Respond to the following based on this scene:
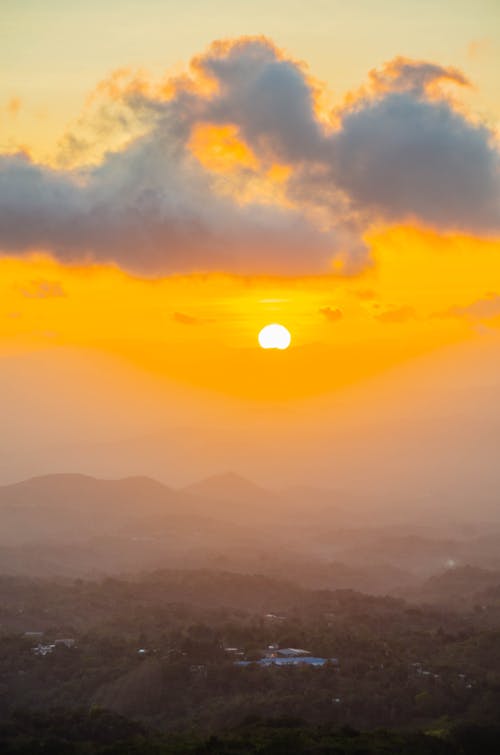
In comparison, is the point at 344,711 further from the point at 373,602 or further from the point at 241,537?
the point at 241,537

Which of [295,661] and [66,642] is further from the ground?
[66,642]

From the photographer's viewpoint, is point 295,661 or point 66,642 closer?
point 295,661

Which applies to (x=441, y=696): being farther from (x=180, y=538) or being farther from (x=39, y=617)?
(x=180, y=538)

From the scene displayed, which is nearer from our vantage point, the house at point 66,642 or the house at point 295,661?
the house at point 295,661

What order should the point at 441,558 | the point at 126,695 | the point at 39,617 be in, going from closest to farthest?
the point at 126,695, the point at 39,617, the point at 441,558

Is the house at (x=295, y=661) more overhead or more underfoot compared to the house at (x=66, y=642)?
more underfoot

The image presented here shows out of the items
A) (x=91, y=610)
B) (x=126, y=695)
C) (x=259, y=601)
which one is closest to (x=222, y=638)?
(x=126, y=695)

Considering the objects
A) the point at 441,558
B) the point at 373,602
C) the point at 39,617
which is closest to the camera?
the point at 39,617

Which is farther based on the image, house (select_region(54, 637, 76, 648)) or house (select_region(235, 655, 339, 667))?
house (select_region(54, 637, 76, 648))

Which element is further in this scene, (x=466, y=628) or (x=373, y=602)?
(x=373, y=602)

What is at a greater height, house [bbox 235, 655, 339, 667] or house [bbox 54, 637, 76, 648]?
house [bbox 54, 637, 76, 648]
